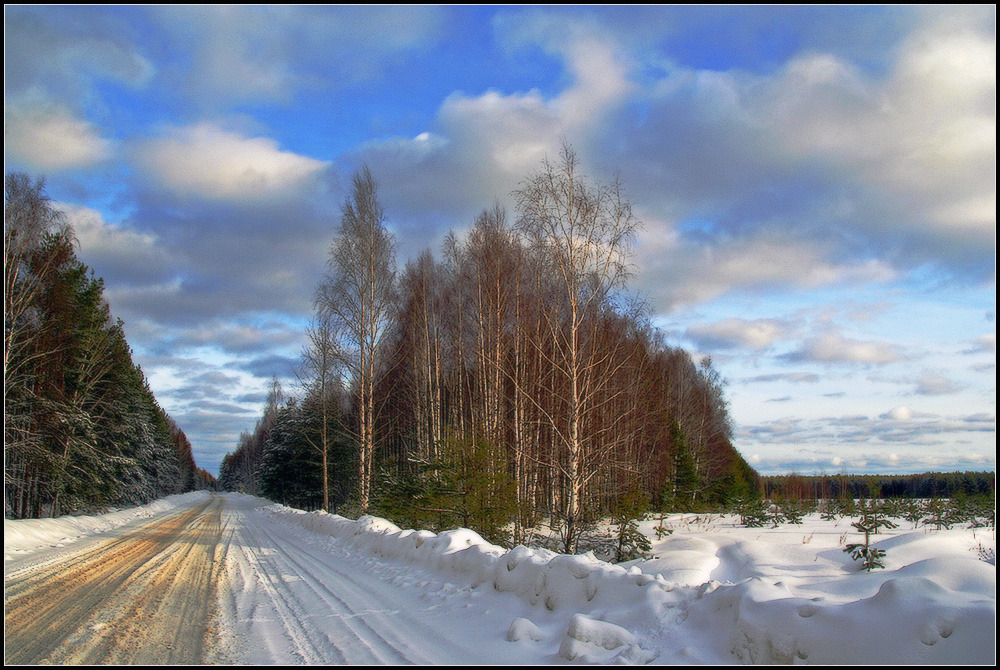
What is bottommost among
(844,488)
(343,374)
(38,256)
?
(844,488)

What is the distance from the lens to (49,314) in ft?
65.4

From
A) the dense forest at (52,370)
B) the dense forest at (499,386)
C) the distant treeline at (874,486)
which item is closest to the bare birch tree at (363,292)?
the dense forest at (499,386)

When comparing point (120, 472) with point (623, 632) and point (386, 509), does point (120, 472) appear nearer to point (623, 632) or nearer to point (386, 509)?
point (386, 509)

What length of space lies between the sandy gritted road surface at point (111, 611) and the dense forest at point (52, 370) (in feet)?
28.4

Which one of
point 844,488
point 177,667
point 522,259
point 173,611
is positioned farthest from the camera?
point 844,488

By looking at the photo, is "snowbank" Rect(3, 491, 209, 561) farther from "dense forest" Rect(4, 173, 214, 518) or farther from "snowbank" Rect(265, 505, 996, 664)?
"snowbank" Rect(265, 505, 996, 664)

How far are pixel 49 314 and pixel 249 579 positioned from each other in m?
16.9

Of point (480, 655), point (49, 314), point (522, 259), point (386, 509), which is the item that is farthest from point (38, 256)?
point (480, 655)

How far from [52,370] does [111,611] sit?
751 inches

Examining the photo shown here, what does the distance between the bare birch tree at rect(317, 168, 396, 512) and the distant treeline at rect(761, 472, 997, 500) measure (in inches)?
596

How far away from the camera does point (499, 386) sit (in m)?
17.3

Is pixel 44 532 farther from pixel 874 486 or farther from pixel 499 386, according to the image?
pixel 874 486

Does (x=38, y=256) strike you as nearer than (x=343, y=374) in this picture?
Yes

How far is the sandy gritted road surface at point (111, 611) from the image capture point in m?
4.86
